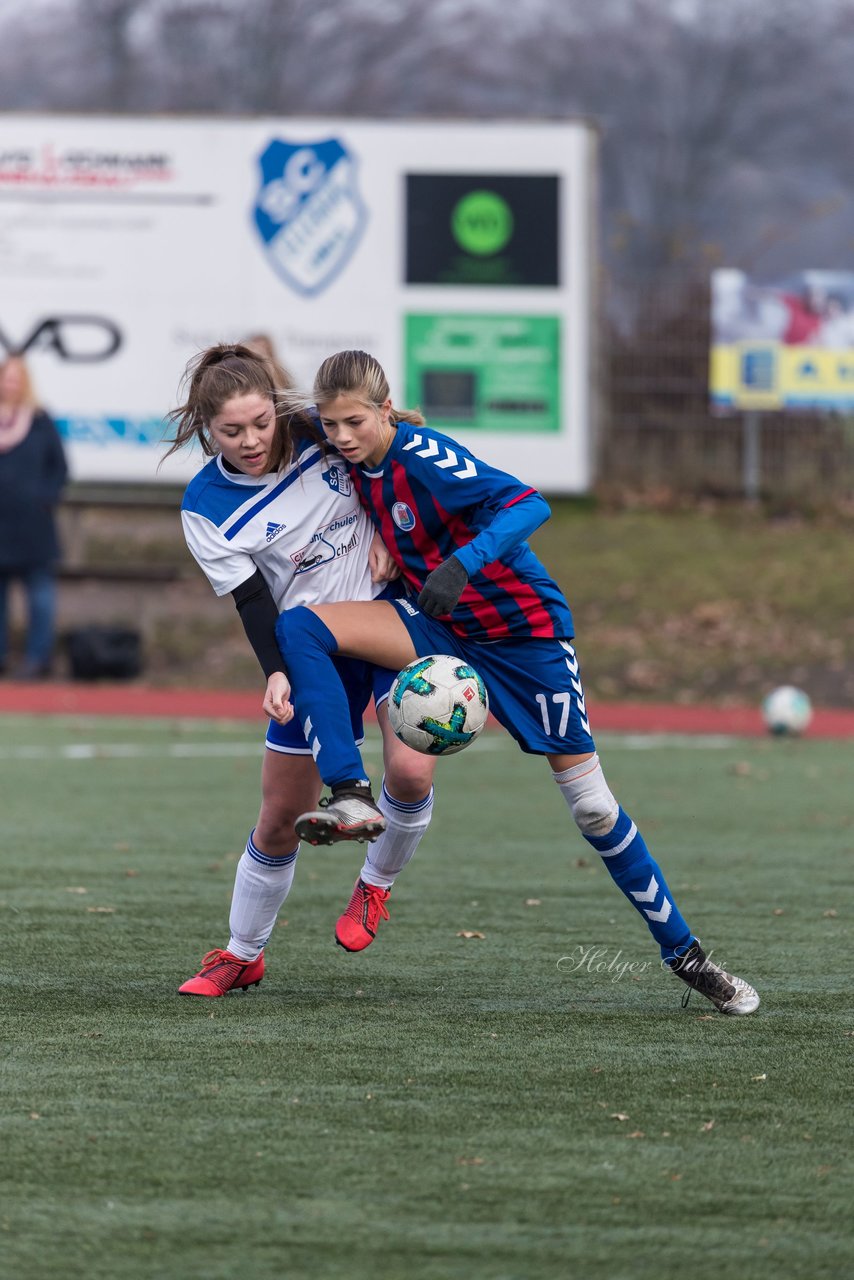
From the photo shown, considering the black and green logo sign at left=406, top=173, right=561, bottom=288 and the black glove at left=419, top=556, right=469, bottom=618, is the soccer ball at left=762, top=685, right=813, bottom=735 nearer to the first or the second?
the black and green logo sign at left=406, top=173, right=561, bottom=288

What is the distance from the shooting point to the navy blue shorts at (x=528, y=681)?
4.77 metres

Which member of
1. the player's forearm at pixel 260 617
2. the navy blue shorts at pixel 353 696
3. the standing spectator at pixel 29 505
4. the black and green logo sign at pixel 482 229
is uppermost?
the black and green logo sign at pixel 482 229

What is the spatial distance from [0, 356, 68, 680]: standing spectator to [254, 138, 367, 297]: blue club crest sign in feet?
11.9

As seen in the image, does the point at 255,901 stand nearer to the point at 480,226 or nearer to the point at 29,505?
the point at 29,505

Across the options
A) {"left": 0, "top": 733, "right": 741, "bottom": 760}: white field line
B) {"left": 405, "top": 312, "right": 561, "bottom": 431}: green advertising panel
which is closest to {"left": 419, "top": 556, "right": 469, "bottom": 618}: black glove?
{"left": 0, "top": 733, "right": 741, "bottom": 760}: white field line

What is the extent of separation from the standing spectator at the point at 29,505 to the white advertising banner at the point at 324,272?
2523 millimetres

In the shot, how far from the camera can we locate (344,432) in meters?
4.64

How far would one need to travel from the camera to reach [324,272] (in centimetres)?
1869

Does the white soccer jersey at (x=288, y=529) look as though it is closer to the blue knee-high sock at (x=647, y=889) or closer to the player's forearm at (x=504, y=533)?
the player's forearm at (x=504, y=533)

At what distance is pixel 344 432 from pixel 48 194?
49.8 feet

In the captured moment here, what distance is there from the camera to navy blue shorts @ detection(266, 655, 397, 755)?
4836 mm

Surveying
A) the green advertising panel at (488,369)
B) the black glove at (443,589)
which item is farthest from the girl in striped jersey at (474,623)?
the green advertising panel at (488,369)

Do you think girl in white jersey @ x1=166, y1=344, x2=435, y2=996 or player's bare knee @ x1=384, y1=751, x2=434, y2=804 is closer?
girl in white jersey @ x1=166, y1=344, x2=435, y2=996

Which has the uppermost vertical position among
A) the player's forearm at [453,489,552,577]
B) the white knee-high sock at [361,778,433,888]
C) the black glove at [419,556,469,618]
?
the player's forearm at [453,489,552,577]
